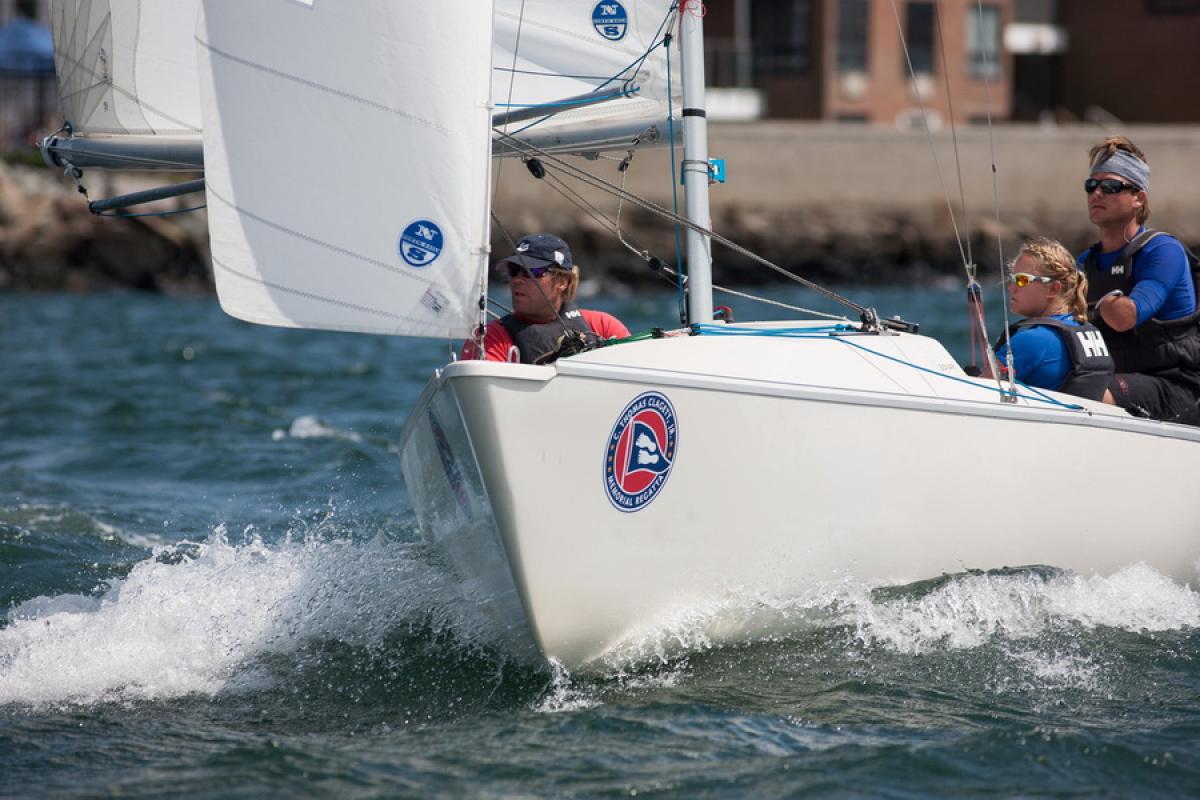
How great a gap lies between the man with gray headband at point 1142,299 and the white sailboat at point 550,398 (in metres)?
0.77

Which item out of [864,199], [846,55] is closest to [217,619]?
[864,199]

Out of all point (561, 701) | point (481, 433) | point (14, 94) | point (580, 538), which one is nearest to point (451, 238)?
point (481, 433)

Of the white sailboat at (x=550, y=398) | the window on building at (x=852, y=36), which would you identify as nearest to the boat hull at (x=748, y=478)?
the white sailboat at (x=550, y=398)

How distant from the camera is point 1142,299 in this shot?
5270 mm

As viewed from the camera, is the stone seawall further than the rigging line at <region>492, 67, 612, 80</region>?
Yes

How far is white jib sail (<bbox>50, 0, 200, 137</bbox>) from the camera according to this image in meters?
5.85

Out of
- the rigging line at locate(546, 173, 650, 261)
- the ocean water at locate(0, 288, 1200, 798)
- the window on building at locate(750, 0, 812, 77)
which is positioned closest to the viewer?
the ocean water at locate(0, 288, 1200, 798)

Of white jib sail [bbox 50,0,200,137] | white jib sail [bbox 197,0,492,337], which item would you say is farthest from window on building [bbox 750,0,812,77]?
white jib sail [bbox 197,0,492,337]

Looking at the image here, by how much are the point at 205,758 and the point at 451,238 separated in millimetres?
1532

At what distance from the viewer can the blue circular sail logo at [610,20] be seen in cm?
529

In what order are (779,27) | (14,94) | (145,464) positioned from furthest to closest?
1. (779,27)
2. (14,94)
3. (145,464)

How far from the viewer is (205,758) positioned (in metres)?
3.88

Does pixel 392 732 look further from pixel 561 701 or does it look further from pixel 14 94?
pixel 14 94

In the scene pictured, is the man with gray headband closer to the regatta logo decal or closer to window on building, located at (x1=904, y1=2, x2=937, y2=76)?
the regatta logo decal
